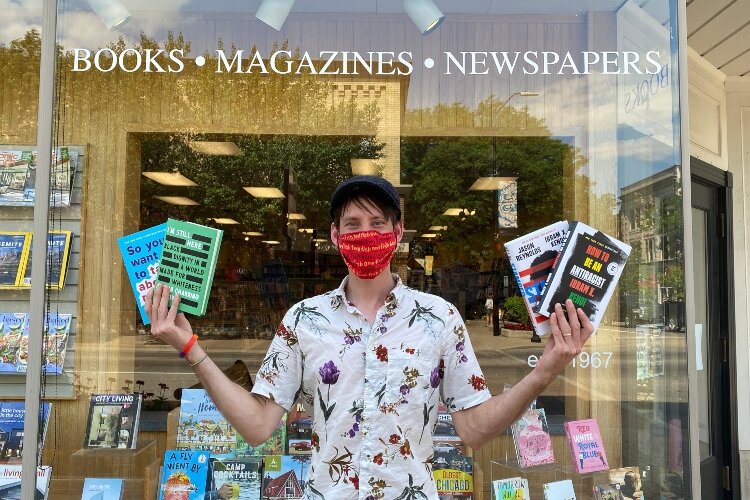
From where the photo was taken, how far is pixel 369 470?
1.60 metres

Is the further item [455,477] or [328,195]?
[328,195]

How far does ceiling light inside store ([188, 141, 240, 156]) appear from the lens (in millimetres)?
4527

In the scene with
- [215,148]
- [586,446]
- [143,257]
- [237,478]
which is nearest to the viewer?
[143,257]

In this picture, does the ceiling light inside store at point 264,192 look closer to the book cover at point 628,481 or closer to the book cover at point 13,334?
the book cover at point 13,334

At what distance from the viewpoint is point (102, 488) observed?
3.79 meters

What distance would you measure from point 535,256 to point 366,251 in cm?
53

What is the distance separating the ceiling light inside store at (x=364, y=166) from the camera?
4.43m

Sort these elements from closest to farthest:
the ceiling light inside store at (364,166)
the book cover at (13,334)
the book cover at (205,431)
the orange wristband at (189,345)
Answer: the orange wristband at (189,345), the book cover at (205,431), the book cover at (13,334), the ceiling light inside store at (364,166)

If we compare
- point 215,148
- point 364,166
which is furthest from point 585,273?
point 215,148

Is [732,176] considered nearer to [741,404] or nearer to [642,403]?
[741,404]

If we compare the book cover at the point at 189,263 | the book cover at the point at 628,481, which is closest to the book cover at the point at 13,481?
the book cover at the point at 189,263

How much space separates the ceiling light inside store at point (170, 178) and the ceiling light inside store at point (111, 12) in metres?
1.02

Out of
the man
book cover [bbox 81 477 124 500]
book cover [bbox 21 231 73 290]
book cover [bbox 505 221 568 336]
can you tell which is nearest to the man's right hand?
the man

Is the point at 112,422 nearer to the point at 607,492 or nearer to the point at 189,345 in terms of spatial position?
the point at 189,345
